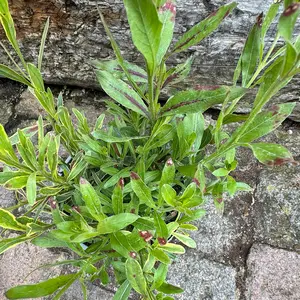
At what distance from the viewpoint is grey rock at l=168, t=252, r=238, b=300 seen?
3.10 ft

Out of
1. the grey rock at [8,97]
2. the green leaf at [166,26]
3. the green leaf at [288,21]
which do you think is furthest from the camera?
the grey rock at [8,97]

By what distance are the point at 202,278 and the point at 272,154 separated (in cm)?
51

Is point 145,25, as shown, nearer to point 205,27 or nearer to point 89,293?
point 205,27

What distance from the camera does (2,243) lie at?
0.63 metres

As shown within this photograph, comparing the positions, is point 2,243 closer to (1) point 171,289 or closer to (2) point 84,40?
(1) point 171,289

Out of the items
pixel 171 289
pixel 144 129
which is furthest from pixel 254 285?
pixel 144 129

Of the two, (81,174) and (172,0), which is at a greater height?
(172,0)

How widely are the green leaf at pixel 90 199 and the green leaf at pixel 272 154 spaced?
0.83ft

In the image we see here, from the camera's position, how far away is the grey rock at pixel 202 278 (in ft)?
3.10

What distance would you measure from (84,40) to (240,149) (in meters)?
0.54

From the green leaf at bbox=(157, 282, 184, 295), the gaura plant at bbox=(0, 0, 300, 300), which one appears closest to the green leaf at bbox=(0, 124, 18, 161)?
the gaura plant at bbox=(0, 0, 300, 300)

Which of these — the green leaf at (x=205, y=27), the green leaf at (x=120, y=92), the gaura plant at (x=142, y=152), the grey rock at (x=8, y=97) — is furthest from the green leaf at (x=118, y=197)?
the grey rock at (x=8, y=97)

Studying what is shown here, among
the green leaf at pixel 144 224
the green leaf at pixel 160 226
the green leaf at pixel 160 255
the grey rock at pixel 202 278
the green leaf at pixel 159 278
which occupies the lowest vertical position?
Result: the grey rock at pixel 202 278

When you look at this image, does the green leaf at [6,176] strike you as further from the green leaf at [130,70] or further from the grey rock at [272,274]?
the grey rock at [272,274]
